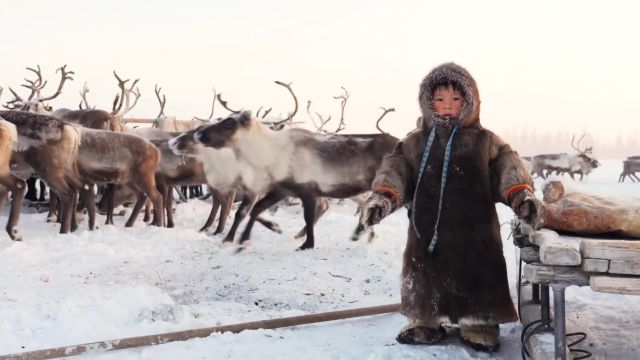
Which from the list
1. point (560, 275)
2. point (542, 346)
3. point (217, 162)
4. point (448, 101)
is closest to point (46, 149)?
point (217, 162)

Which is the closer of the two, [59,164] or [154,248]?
[154,248]

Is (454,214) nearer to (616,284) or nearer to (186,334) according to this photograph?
(616,284)

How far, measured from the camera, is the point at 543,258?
2604 mm

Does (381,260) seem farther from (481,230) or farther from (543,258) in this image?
(543,258)

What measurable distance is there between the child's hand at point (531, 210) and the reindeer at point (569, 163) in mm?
24599

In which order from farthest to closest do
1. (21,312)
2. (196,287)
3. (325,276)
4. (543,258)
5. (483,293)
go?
(325,276)
(196,287)
(21,312)
(483,293)
(543,258)

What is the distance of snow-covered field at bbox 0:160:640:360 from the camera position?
3.52 m

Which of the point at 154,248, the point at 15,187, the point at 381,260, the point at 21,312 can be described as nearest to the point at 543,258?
the point at 21,312

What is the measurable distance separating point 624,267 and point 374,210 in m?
1.25

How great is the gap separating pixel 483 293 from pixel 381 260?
335 centimetres

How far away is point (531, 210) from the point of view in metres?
3.02

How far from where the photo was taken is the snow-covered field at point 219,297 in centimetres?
352

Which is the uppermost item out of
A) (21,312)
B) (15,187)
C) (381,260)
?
(15,187)

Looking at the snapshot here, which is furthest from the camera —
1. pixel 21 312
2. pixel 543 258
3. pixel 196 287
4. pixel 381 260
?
pixel 381 260
